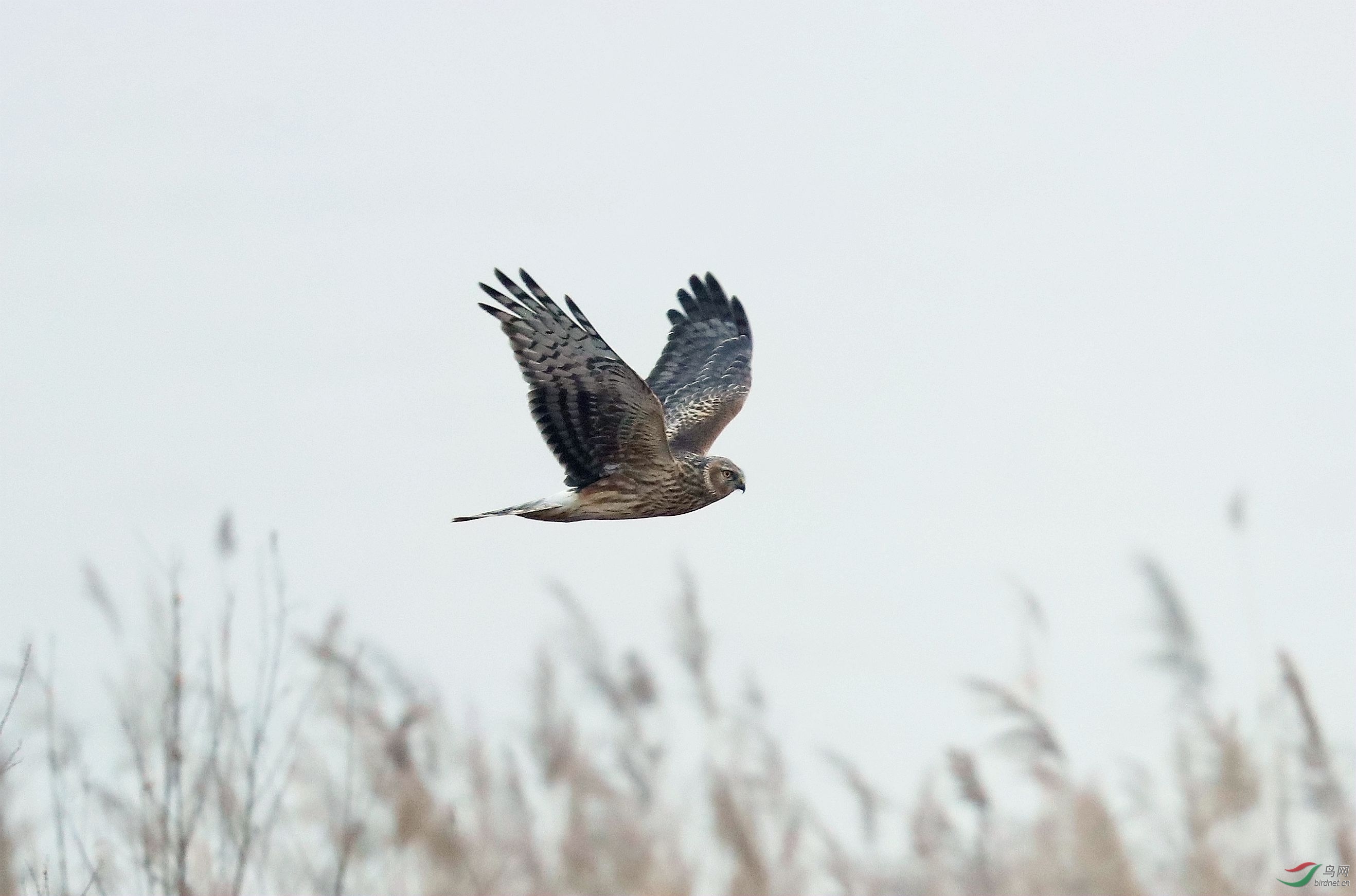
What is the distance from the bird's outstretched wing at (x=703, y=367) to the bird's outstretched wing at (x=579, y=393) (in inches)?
40.8

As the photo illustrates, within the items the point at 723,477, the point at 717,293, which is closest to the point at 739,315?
the point at 717,293

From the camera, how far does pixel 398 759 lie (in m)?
5.56

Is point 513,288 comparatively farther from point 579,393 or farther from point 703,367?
point 703,367

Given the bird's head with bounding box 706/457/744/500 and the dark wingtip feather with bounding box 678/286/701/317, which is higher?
the dark wingtip feather with bounding box 678/286/701/317

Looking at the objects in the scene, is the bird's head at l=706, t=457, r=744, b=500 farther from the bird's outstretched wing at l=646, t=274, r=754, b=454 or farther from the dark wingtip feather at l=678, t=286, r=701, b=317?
the dark wingtip feather at l=678, t=286, r=701, b=317

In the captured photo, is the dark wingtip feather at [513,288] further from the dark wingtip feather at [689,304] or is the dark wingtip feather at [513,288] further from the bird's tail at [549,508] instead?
the dark wingtip feather at [689,304]

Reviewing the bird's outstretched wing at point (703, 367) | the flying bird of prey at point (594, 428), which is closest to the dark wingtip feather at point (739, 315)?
the bird's outstretched wing at point (703, 367)

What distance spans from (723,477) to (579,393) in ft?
2.64

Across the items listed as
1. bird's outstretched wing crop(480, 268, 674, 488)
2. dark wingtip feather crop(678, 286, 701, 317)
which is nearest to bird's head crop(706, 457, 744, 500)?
bird's outstretched wing crop(480, 268, 674, 488)

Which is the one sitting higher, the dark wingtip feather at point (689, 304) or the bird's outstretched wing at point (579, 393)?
the dark wingtip feather at point (689, 304)

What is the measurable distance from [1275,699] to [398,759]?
9.07 feet

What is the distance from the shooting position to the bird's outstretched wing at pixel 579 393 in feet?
21.4

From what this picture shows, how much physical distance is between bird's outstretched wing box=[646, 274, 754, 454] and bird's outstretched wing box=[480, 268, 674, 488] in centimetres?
104

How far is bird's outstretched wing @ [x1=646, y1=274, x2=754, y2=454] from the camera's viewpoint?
825cm
